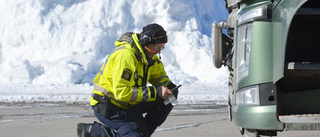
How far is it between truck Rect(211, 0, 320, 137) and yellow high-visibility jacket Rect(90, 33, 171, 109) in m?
0.80

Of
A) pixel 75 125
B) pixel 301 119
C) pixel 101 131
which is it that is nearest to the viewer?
pixel 301 119

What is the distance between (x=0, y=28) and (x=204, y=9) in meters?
11.2

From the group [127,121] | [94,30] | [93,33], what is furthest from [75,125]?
[94,30]

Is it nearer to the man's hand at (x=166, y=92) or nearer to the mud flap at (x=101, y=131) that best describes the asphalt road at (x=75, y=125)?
the mud flap at (x=101, y=131)

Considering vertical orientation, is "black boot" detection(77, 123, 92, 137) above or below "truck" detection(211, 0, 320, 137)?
below

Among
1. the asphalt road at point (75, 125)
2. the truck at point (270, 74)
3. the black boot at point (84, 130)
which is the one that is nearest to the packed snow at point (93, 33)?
the asphalt road at point (75, 125)

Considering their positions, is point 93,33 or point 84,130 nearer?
point 84,130

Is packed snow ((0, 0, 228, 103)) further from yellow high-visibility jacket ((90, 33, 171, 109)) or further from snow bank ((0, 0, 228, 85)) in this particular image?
yellow high-visibility jacket ((90, 33, 171, 109))

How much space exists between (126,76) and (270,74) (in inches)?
44.8

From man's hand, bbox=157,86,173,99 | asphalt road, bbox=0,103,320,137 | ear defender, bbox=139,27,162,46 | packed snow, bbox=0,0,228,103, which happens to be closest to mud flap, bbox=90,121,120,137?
man's hand, bbox=157,86,173,99

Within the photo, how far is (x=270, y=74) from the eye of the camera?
317 centimetres

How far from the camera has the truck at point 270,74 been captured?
3.12 meters

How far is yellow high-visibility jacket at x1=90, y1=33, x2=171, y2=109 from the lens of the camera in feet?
11.5

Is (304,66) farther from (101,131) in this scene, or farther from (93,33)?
(93,33)
